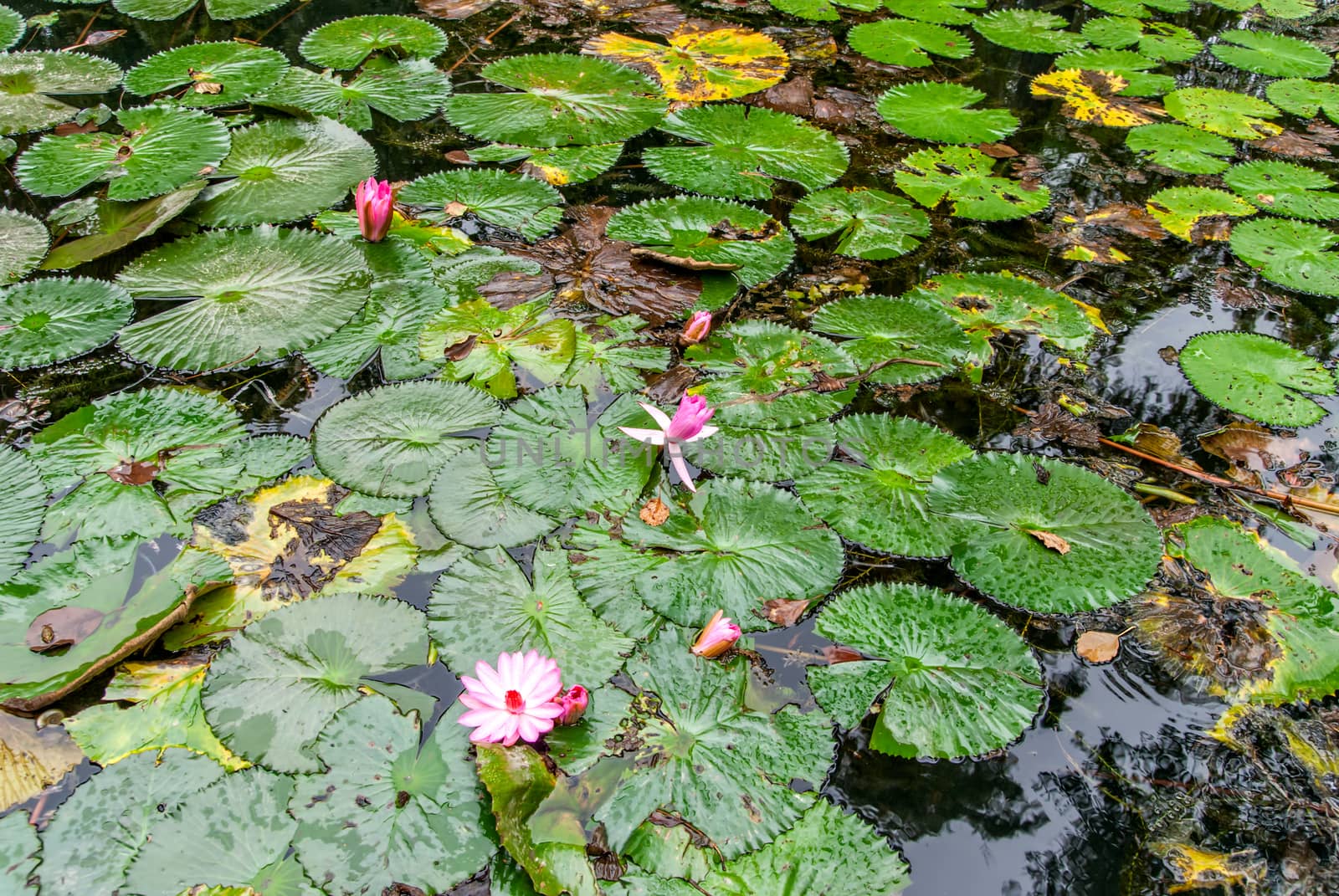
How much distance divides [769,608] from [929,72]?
132 inches

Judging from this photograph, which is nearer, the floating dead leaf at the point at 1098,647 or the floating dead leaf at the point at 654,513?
the floating dead leaf at the point at 1098,647

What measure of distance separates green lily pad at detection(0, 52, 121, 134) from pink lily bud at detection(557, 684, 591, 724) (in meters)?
3.30

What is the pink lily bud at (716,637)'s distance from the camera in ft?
5.42

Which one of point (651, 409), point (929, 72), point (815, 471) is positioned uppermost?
point (929, 72)

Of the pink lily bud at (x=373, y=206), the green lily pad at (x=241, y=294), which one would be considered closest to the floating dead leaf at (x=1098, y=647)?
the green lily pad at (x=241, y=294)

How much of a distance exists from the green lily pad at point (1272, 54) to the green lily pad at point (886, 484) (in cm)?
368

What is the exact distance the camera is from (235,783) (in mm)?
1455

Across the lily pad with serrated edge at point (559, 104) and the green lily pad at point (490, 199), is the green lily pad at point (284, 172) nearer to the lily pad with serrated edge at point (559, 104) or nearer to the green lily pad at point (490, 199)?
the green lily pad at point (490, 199)

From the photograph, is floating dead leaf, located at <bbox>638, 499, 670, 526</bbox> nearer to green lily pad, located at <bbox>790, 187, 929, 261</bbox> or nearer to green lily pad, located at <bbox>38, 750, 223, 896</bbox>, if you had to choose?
green lily pad, located at <bbox>38, 750, 223, 896</bbox>

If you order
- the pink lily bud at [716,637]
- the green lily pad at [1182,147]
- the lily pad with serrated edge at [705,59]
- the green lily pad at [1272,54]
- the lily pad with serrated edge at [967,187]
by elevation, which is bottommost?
the pink lily bud at [716,637]

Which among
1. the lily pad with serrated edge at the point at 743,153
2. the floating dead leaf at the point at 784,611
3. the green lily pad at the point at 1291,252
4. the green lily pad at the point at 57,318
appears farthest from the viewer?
the lily pad with serrated edge at the point at 743,153

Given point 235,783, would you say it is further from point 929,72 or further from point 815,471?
point 929,72

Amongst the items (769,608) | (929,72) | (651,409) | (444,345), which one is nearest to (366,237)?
(444,345)

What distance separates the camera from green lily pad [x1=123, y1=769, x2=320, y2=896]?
1.35 meters
